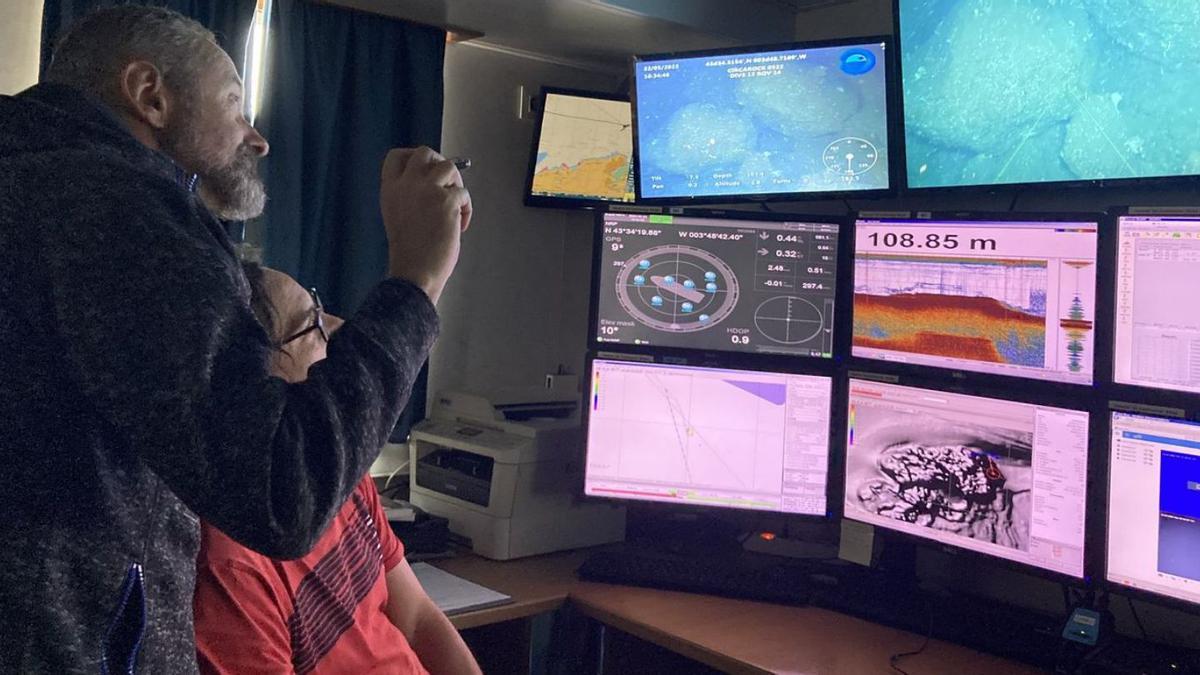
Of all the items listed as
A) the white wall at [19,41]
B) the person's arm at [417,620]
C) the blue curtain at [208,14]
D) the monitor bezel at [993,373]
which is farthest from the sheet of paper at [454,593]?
the white wall at [19,41]

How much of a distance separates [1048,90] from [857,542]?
95cm

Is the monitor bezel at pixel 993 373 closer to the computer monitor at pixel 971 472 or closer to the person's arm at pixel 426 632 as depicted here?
the computer monitor at pixel 971 472

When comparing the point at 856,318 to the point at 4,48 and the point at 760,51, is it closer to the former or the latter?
the point at 760,51

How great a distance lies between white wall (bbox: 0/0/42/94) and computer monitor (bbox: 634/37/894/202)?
138cm

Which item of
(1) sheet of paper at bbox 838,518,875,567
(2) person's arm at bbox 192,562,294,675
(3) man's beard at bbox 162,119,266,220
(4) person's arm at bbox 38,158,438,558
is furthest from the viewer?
(1) sheet of paper at bbox 838,518,875,567

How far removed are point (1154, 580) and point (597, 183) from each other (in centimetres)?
189

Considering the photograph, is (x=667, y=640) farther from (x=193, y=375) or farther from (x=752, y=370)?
(x=193, y=375)

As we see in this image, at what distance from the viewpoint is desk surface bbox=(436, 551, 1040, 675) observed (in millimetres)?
1775

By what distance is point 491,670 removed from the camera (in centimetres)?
226

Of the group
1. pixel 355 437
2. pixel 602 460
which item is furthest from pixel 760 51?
pixel 355 437

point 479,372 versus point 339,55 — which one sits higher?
point 339,55

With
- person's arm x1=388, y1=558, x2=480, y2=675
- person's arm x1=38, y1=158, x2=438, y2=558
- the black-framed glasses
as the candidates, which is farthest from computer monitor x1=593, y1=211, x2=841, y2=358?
person's arm x1=38, y1=158, x2=438, y2=558

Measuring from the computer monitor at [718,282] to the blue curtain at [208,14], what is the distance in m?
1.00

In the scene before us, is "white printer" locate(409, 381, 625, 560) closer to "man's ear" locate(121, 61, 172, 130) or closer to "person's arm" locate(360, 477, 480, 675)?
Answer: "person's arm" locate(360, 477, 480, 675)
